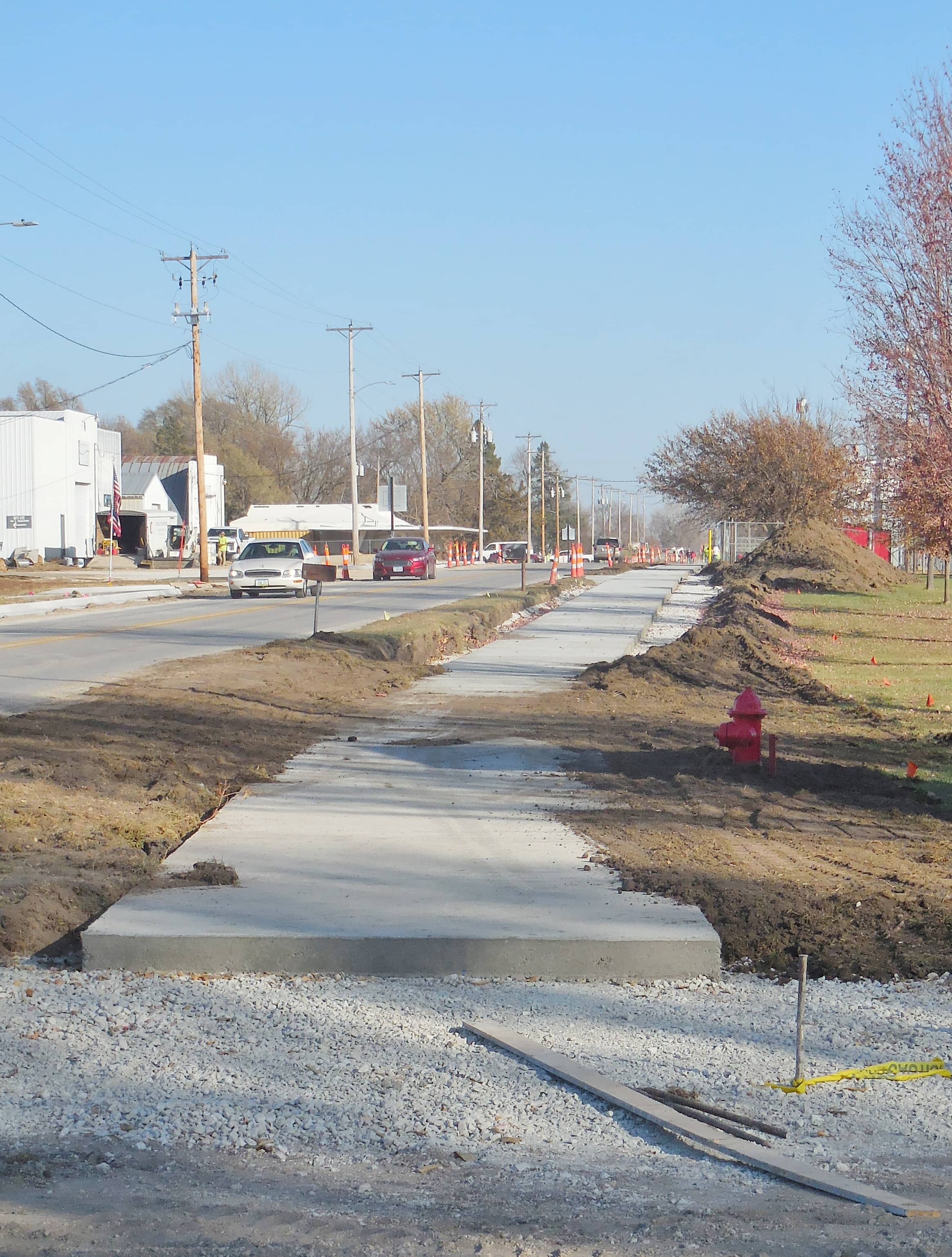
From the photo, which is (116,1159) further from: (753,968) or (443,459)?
(443,459)

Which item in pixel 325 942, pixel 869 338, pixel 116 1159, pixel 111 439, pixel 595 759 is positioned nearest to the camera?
pixel 116 1159

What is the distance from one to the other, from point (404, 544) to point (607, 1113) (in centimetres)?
4444

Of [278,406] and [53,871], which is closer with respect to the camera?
[53,871]

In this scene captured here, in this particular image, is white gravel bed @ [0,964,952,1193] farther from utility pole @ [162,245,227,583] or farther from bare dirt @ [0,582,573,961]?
utility pole @ [162,245,227,583]

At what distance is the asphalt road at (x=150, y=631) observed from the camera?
15.6 m

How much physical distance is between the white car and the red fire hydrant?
1008 inches

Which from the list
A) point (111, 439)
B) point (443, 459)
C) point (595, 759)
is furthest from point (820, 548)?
point (443, 459)

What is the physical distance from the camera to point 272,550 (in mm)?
35781

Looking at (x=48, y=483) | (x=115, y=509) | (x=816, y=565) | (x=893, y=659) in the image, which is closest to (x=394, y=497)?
(x=48, y=483)

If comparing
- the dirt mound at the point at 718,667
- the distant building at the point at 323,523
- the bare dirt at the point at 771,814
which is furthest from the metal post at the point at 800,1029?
the distant building at the point at 323,523

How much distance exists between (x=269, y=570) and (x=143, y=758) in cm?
2474

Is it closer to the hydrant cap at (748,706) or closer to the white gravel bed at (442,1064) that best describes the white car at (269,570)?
the hydrant cap at (748,706)

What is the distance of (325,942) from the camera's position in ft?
18.7

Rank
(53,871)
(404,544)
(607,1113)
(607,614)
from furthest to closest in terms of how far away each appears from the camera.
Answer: (404,544) → (607,614) → (53,871) → (607,1113)
